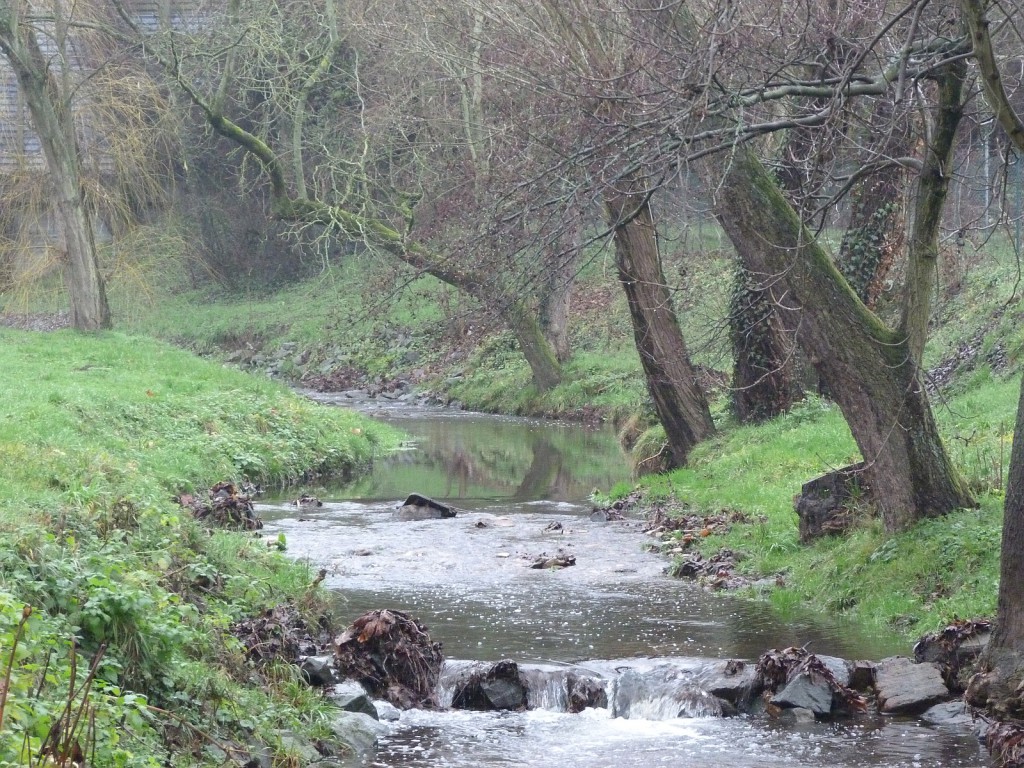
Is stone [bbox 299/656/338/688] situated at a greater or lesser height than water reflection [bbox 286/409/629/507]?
lesser

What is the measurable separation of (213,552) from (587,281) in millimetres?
26226

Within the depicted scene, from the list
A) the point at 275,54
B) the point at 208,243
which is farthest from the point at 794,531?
the point at 208,243

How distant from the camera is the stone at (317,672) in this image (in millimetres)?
8164

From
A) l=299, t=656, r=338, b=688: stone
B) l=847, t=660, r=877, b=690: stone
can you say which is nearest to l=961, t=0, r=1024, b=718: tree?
l=847, t=660, r=877, b=690: stone

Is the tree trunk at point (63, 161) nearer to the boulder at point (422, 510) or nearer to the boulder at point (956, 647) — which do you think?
the boulder at point (422, 510)

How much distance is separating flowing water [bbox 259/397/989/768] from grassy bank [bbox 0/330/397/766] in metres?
0.82

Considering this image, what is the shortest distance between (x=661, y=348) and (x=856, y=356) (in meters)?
7.27

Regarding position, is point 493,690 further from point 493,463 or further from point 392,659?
point 493,463

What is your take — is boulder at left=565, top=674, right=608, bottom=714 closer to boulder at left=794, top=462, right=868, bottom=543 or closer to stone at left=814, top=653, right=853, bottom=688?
stone at left=814, top=653, right=853, bottom=688

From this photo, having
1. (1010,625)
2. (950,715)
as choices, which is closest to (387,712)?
(950,715)

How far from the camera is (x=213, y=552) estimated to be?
9633 millimetres

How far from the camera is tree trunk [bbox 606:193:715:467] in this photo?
54.3 ft

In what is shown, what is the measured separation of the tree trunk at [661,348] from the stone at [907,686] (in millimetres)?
8260

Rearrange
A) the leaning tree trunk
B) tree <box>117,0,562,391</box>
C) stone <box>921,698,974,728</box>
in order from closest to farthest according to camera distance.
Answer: the leaning tree trunk < stone <box>921,698,974,728</box> < tree <box>117,0,562,391</box>
